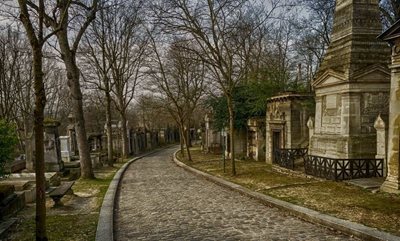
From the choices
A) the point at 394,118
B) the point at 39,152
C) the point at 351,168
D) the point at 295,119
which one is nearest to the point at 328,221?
the point at 394,118

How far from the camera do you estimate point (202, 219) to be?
8531mm

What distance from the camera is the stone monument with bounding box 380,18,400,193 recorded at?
1039 cm

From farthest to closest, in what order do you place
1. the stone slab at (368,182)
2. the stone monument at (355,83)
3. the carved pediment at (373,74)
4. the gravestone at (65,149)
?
the gravestone at (65,149) → the stone monument at (355,83) → the carved pediment at (373,74) → the stone slab at (368,182)

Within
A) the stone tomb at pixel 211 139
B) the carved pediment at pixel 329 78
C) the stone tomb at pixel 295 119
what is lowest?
the stone tomb at pixel 211 139

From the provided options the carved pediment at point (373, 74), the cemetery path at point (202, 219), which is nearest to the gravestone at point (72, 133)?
the cemetery path at point (202, 219)

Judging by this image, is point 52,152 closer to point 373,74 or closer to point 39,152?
point 39,152

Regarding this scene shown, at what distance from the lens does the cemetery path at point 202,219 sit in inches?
282

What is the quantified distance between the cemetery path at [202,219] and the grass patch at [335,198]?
0.83 meters

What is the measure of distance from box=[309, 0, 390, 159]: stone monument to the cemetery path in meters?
4.73

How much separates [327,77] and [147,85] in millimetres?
22688

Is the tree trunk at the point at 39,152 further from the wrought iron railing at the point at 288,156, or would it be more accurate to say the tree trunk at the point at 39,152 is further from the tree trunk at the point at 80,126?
the wrought iron railing at the point at 288,156

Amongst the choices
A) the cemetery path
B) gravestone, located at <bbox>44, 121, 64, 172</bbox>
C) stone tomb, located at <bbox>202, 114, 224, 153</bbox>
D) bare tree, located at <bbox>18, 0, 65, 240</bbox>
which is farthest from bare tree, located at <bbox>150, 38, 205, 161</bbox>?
bare tree, located at <bbox>18, 0, 65, 240</bbox>

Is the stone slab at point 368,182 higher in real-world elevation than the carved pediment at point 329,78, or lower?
lower

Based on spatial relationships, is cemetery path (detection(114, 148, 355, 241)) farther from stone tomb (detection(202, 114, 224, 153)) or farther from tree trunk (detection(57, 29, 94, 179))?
stone tomb (detection(202, 114, 224, 153))
